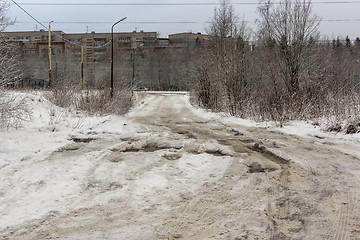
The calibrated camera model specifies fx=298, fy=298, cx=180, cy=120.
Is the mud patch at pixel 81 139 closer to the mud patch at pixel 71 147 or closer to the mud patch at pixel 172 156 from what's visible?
the mud patch at pixel 71 147

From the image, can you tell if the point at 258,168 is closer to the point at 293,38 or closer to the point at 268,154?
the point at 268,154

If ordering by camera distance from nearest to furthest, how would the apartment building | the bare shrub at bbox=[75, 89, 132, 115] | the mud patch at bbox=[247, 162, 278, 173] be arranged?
the mud patch at bbox=[247, 162, 278, 173]
the bare shrub at bbox=[75, 89, 132, 115]
the apartment building

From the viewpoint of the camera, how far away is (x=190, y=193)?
14.0ft

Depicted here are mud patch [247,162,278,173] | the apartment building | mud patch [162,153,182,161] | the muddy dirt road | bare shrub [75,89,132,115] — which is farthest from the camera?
the apartment building

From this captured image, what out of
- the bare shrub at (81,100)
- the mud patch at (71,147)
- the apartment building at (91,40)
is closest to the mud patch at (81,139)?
the mud patch at (71,147)

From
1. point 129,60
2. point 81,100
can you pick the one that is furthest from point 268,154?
point 129,60

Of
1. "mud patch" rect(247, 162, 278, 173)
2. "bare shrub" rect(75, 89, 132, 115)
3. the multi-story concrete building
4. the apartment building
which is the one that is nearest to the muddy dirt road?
"mud patch" rect(247, 162, 278, 173)

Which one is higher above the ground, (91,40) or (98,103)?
(91,40)

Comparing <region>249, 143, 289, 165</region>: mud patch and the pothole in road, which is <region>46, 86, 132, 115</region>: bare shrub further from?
<region>249, 143, 289, 165</region>: mud patch

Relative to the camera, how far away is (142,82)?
7981 centimetres

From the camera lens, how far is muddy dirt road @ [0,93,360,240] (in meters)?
3.16

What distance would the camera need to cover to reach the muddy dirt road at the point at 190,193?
316 cm

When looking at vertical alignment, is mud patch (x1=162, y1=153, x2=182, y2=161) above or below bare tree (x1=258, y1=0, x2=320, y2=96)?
below

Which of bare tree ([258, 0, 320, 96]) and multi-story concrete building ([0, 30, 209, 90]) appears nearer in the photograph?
bare tree ([258, 0, 320, 96])
